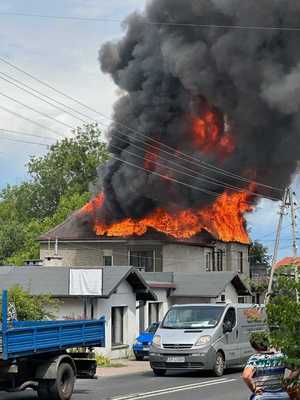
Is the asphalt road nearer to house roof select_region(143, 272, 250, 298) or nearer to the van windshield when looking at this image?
the van windshield

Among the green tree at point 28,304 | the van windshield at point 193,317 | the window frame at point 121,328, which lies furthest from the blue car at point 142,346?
the van windshield at point 193,317

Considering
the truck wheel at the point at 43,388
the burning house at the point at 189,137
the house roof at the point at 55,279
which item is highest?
the burning house at the point at 189,137

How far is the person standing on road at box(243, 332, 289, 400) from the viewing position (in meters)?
8.72

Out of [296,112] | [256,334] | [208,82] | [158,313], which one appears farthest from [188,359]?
Result: [208,82]

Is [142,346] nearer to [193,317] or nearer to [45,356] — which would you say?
[193,317]

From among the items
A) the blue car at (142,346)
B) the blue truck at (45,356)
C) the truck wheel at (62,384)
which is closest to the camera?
the blue truck at (45,356)

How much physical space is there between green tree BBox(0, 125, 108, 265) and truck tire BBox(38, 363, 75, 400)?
5205 cm

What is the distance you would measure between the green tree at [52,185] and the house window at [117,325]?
36903mm

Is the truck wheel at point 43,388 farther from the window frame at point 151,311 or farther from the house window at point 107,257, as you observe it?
the house window at point 107,257

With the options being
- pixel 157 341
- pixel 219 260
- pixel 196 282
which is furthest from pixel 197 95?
pixel 157 341

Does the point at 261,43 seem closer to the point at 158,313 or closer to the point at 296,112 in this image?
the point at 296,112

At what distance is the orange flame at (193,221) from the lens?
168ft

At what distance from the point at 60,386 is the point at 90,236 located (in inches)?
1493

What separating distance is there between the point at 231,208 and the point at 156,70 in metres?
9.75
